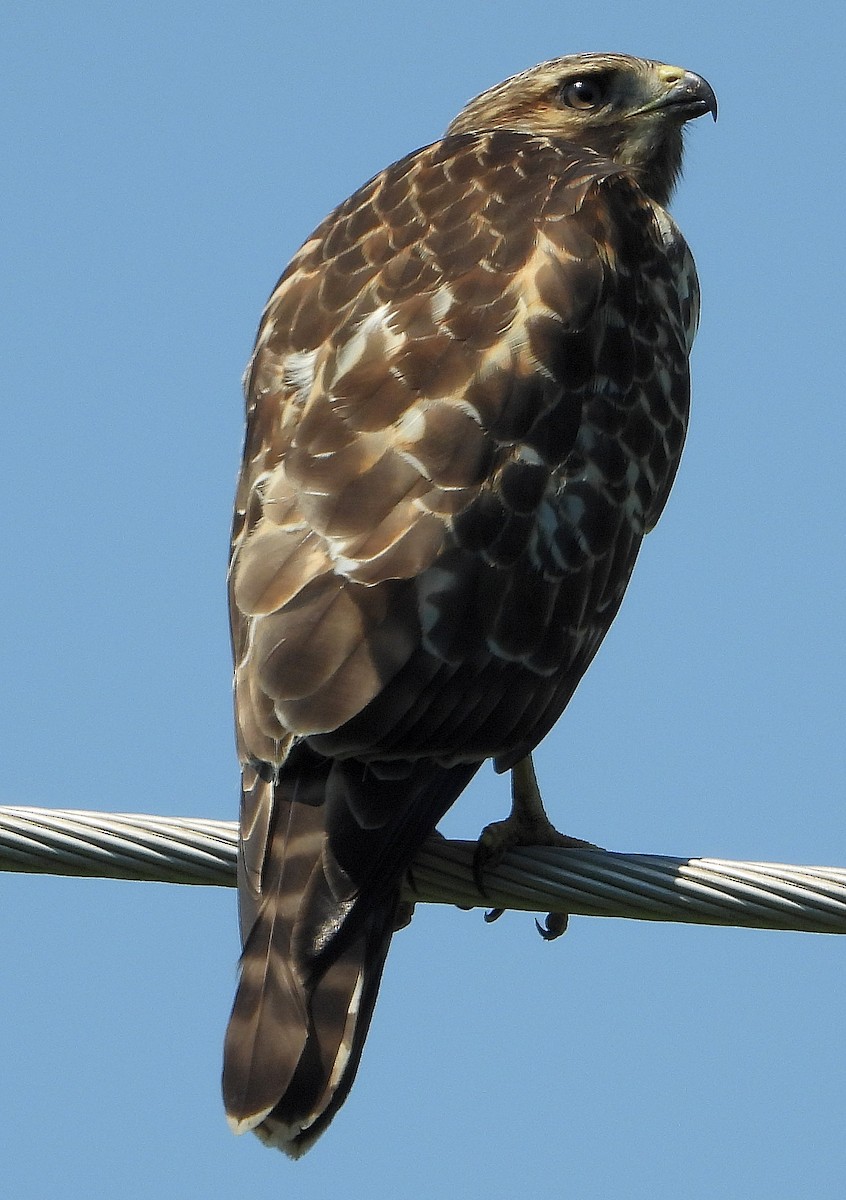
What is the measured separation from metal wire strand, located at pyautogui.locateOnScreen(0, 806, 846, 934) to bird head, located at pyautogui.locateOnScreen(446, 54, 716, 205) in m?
3.62

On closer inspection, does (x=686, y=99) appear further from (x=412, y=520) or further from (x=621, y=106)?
(x=412, y=520)

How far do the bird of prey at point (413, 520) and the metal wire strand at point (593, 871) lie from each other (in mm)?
340

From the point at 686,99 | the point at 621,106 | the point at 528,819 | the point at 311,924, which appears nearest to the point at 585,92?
the point at 621,106

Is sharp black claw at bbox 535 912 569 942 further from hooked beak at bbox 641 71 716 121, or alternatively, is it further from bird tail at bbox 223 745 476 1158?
hooked beak at bbox 641 71 716 121

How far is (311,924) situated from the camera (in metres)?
4.28

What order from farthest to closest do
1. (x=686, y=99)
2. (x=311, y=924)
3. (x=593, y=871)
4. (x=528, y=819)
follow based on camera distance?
(x=686, y=99) < (x=528, y=819) < (x=311, y=924) < (x=593, y=871)

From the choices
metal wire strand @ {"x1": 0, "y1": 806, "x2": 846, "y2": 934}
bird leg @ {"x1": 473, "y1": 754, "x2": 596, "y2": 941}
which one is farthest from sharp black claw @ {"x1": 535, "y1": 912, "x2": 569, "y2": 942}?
metal wire strand @ {"x1": 0, "y1": 806, "x2": 846, "y2": 934}

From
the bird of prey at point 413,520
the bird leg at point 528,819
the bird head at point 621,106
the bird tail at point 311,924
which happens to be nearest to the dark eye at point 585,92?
the bird head at point 621,106

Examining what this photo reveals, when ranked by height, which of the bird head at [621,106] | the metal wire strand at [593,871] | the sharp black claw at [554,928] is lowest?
the metal wire strand at [593,871]

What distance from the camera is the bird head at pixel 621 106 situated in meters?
6.97

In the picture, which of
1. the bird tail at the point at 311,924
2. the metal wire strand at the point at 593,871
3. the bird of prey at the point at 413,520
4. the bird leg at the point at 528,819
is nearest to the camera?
the metal wire strand at the point at 593,871

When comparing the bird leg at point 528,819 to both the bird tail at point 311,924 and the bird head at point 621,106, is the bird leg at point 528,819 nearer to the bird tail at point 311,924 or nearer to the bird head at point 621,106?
the bird tail at point 311,924

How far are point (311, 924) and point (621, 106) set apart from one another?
12.4ft

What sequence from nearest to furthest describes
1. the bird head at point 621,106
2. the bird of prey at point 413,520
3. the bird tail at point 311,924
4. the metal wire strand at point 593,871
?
the metal wire strand at point 593,871 → the bird tail at point 311,924 → the bird of prey at point 413,520 → the bird head at point 621,106
